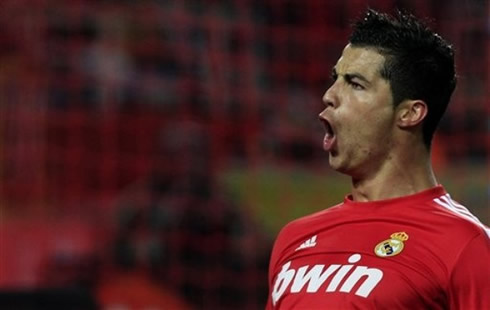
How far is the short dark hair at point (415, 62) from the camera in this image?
2.54 meters

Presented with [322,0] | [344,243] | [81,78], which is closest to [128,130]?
[81,78]

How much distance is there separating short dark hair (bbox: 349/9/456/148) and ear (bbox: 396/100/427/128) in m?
0.02

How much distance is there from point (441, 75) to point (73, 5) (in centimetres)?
398

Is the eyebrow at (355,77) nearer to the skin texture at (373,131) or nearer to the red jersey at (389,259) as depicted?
the skin texture at (373,131)

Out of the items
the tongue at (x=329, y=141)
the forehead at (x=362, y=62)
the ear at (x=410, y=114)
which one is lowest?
the tongue at (x=329, y=141)

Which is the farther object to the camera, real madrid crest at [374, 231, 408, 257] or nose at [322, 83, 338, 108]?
nose at [322, 83, 338, 108]

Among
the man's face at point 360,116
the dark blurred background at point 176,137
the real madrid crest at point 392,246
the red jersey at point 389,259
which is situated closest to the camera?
the red jersey at point 389,259

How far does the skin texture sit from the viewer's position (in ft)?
8.34

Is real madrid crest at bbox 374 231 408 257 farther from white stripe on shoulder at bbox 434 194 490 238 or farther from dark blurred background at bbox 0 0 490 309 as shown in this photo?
dark blurred background at bbox 0 0 490 309

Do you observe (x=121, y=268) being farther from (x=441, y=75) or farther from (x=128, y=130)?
(x=441, y=75)

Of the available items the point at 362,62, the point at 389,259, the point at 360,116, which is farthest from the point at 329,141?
the point at 389,259

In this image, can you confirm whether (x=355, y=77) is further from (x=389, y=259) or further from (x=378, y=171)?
(x=389, y=259)

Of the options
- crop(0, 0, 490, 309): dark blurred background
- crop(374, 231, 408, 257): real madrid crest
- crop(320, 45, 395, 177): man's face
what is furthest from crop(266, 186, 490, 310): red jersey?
crop(0, 0, 490, 309): dark blurred background

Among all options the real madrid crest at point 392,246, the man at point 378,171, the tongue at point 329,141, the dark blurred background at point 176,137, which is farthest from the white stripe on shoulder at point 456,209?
the dark blurred background at point 176,137
